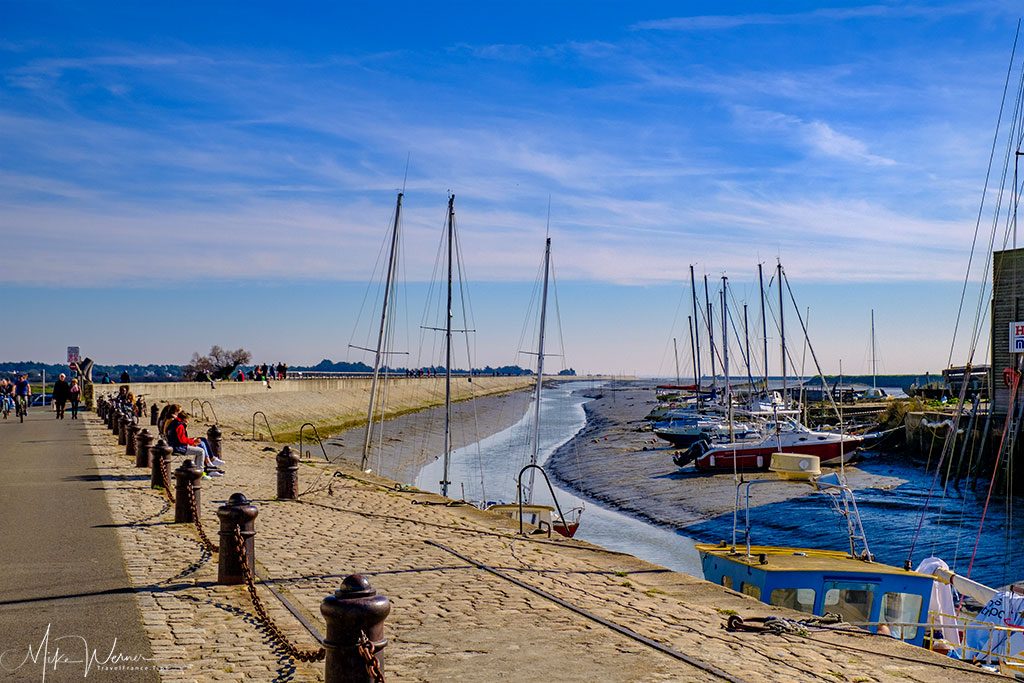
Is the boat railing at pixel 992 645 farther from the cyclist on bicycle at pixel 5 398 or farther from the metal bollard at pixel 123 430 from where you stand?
the cyclist on bicycle at pixel 5 398

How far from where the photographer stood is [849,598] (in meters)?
15.1

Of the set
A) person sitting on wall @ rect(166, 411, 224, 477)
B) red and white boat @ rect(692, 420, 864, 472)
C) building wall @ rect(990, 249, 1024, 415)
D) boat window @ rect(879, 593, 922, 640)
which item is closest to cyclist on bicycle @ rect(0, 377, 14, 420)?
person sitting on wall @ rect(166, 411, 224, 477)

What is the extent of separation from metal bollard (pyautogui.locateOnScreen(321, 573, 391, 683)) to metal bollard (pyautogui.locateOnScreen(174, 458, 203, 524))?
837 cm

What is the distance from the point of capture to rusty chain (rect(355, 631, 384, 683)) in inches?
247

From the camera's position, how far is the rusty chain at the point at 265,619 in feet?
25.9

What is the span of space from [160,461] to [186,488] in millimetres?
3866

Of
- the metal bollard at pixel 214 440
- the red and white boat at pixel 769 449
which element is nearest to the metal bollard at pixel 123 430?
the metal bollard at pixel 214 440

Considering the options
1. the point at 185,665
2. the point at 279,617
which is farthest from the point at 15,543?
the point at 185,665

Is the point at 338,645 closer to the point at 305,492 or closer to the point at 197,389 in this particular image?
the point at 305,492

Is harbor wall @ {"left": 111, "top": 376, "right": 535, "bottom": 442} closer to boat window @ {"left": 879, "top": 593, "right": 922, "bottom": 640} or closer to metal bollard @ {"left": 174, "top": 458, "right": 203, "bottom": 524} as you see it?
metal bollard @ {"left": 174, "top": 458, "right": 203, "bottom": 524}

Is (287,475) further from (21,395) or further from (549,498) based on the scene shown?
(21,395)

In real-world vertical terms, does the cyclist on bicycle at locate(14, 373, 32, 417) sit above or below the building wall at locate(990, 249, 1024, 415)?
below

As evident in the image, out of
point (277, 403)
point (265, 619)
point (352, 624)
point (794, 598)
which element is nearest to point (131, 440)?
point (794, 598)

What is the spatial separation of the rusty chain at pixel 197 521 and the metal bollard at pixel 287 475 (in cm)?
386
